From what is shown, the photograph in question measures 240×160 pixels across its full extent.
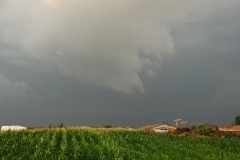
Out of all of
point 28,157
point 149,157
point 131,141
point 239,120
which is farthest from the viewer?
point 239,120

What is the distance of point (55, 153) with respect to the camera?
31125mm

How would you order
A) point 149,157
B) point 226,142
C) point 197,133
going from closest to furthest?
point 149,157
point 226,142
point 197,133

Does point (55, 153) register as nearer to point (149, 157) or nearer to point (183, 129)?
point (149, 157)

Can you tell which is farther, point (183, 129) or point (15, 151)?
point (183, 129)

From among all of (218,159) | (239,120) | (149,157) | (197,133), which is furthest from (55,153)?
(239,120)

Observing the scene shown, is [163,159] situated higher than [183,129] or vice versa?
[183,129]

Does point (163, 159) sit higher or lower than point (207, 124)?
lower

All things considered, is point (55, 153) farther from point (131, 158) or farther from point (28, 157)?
point (131, 158)

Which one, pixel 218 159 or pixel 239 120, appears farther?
pixel 239 120

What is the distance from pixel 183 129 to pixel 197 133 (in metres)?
3.68

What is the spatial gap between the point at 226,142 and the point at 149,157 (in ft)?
70.9

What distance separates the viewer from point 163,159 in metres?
30.1

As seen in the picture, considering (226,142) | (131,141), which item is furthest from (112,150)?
(226,142)

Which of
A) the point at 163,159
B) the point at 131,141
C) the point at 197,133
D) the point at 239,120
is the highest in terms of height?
the point at 239,120
